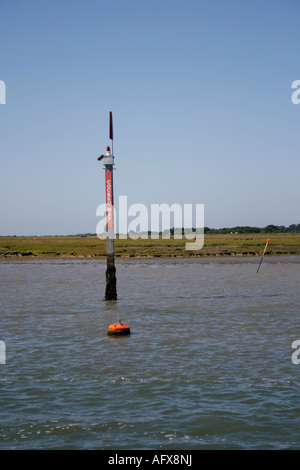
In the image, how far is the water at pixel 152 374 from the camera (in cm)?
890

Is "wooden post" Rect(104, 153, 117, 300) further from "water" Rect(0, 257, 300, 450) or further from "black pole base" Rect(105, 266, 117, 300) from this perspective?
"water" Rect(0, 257, 300, 450)

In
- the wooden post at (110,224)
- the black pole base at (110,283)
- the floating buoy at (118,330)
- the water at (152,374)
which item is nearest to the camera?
the water at (152,374)

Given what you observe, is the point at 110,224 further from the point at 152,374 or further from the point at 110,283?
the point at 152,374

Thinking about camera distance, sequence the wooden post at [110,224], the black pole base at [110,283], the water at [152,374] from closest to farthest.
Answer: the water at [152,374]
the wooden post at [110,224]
the black pole base at [110,283]

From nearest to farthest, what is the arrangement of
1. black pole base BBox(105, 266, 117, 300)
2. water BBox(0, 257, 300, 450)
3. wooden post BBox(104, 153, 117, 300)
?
water BBox(0, 257, 300, 450), wooden post BBox(104, 153, 117, 300), black pole base BBox(105, 266, 117, 300)

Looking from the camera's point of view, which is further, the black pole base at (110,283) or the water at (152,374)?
the black pole base at (110,283)

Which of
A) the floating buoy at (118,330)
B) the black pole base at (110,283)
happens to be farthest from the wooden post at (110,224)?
the floating buoy at (118,330)

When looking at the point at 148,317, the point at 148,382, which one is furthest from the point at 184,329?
the point at 148,382

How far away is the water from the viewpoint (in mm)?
8898

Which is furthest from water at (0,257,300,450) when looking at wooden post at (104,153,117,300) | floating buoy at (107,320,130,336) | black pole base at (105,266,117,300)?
wooden post at (104,153,117,300)

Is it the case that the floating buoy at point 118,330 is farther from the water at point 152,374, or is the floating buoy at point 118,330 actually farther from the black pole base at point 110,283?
the black pole base at point 110,283

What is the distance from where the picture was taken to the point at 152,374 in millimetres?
12359

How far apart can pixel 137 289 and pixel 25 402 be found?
69.6 feet
